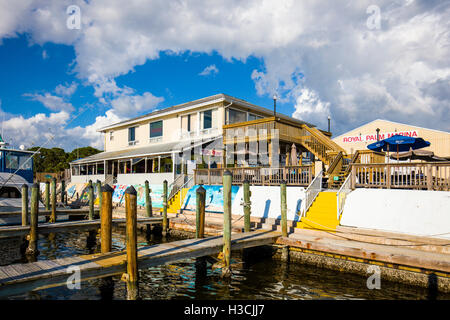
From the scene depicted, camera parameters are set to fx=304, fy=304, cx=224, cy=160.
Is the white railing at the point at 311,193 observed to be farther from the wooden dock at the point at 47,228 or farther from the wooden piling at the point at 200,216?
the wooden dock at the point at 47,228

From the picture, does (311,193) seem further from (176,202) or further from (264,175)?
(176,202)

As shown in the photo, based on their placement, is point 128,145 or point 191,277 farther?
point 128,145

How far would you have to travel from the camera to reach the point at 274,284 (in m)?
8.78

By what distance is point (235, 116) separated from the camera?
2394 cm

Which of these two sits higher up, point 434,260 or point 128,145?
point 128,145

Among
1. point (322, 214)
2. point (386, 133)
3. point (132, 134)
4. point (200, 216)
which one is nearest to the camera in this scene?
point (200, 216)

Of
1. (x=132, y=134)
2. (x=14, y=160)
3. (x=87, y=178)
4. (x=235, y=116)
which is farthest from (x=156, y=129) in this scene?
(x=14, y=160)

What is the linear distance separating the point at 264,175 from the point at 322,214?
17.6ft

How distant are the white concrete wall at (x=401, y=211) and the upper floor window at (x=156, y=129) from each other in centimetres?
1934
